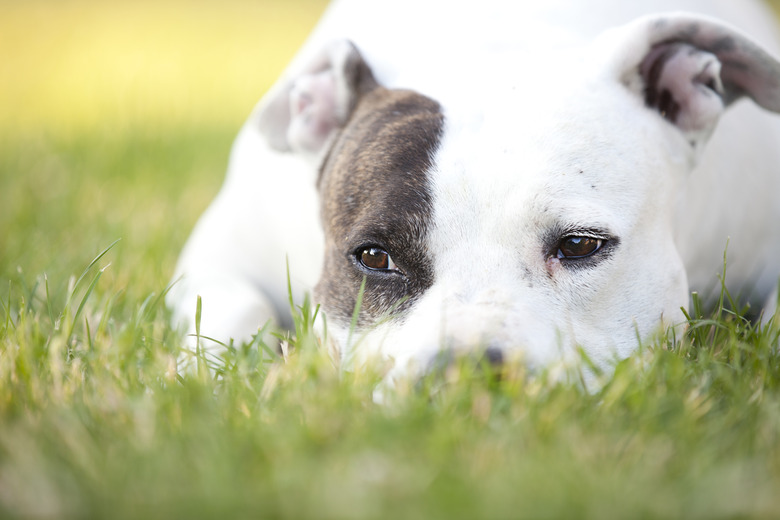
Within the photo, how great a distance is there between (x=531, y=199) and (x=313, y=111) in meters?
0.93

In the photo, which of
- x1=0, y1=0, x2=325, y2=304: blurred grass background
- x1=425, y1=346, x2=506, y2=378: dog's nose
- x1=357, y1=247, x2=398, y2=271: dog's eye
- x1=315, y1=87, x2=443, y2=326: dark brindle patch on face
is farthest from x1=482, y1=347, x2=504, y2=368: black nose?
x1=0, y1=0, x2=325, y2=304: blurred grass background

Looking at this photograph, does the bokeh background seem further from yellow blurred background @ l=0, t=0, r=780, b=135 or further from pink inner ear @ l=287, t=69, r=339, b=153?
pink inner ear @ l=287, t=69, r=339, b=153

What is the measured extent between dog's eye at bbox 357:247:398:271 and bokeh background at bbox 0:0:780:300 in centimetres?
80

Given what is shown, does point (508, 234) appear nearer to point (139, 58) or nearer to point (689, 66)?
point (689, 66)

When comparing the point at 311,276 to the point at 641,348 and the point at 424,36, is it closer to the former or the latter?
the point at 424,36

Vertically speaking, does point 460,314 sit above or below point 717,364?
below

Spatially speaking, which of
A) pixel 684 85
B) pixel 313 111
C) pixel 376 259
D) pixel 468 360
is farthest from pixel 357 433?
pixel 684 85

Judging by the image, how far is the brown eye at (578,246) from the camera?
207 cm

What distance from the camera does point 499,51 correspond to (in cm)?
252

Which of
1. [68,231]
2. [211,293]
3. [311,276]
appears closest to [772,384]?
[311,276]

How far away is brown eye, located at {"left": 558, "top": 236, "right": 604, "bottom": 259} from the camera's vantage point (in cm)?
207

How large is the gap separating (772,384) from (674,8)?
5.82 ft

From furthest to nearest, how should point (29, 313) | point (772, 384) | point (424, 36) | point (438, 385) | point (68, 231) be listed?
point (68, 231)
point (424, 36)
point (29, 313)
point (772, 384)
point (438, 385)

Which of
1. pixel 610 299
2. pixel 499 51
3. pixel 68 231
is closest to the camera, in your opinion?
pixel 610 299
